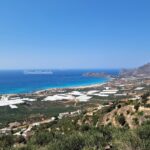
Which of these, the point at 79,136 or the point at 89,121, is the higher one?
the point at 79,136

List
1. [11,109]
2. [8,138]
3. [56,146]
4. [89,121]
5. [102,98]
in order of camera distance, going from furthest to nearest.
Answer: [102,98]
[11,109]
[89,121]
[8,138]
[56,146]

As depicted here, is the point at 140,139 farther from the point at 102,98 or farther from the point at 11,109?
the point at 102,98

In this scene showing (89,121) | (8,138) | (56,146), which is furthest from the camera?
(89,121)

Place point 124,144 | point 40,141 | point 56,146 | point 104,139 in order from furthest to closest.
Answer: point 40,141 → point 104,139 → point 56,146 → point 124,144

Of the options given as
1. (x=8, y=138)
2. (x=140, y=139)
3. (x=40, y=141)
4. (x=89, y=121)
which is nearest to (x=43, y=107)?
→ (x=89, y=121)

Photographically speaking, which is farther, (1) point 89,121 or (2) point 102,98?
(2) point 102,98

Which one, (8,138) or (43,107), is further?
(43,107)

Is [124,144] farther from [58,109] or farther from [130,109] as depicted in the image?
[58,109]

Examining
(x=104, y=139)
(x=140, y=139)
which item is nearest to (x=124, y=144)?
(x=140, y=139)

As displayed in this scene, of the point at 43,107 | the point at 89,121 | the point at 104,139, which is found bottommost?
the point at 43,107
